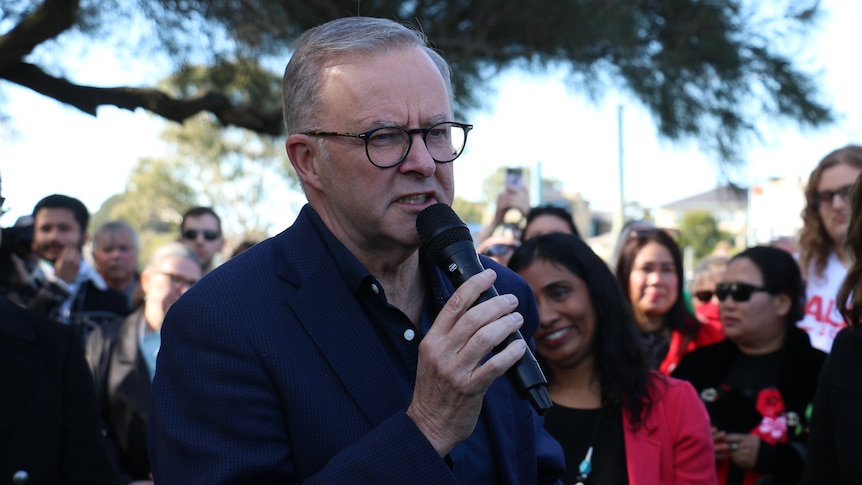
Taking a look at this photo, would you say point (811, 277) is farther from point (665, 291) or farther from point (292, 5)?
point (292, 5)

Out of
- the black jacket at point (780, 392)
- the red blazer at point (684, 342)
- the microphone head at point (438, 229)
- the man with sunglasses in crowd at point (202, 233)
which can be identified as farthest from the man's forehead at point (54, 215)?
the microphone head at point (438, 229)

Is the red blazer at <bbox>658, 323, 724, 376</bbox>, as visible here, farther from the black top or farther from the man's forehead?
the man's forehead

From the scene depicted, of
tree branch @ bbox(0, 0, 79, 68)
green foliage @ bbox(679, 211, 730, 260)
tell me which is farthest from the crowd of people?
green foliage @ bbox(679, 211, 730, 260)

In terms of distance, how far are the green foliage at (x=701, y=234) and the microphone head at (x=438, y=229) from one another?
51.6m

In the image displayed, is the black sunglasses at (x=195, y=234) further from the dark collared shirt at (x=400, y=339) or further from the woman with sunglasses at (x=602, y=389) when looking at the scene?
the dark collared shirt at (x=400, y=339)

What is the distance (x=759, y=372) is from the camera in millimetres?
4344

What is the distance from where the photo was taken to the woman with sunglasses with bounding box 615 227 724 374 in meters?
4.98

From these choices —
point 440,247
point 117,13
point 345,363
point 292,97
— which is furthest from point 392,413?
point 117,13

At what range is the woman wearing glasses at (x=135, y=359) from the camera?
177 inches

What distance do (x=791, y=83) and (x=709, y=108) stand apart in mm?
595

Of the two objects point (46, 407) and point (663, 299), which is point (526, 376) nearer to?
point (46, 407)

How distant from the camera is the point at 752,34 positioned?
6934 millimetres

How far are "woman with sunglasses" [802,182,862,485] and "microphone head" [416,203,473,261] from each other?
156 cm

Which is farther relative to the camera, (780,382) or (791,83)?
(791,83)
